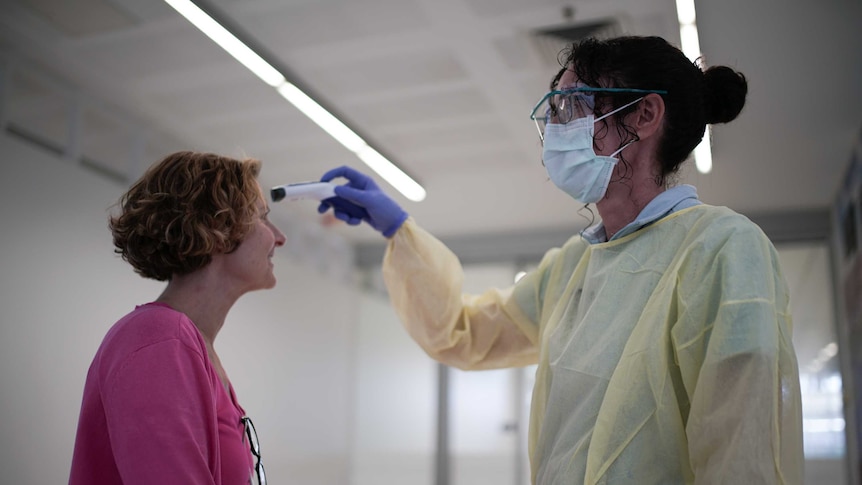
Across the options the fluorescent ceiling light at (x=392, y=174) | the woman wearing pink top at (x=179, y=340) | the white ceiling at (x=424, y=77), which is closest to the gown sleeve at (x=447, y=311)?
the woman wearing pink top at (x=179, y=340)

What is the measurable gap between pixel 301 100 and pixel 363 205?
2.93 meters

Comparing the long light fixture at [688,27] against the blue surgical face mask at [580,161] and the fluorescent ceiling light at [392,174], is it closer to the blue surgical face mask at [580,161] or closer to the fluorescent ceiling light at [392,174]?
the blue surgical face mask at [580,161]

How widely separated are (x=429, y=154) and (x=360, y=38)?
5.55 feet

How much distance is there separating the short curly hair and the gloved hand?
1.15 ft

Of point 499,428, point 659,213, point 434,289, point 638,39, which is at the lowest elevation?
point 499,428

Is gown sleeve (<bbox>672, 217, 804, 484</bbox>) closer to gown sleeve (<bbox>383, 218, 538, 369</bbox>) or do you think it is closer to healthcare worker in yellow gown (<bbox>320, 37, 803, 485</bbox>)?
healthcare worker in yellow gown (<bbox>320, 37, 803, 485</bbox>)

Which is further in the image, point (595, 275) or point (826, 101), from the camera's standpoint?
point (826, 101)

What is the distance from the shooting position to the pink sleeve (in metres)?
1.41

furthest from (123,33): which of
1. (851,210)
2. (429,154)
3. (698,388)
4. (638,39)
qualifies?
(851,210)

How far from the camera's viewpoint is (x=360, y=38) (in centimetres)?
422

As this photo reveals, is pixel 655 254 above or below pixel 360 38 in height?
below

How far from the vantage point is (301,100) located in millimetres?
4867

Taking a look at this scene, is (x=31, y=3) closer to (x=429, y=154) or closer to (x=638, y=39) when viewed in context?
(x=429, y=154)

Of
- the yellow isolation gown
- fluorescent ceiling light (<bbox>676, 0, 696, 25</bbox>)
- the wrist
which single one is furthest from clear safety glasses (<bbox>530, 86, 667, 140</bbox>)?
fluorescent ceiling light (<bbox>676, 0, 696, 25</bbox>)
